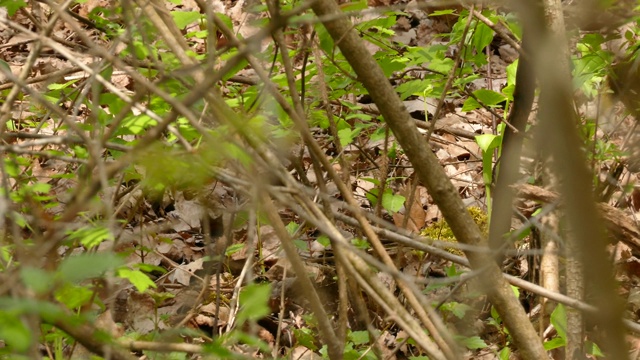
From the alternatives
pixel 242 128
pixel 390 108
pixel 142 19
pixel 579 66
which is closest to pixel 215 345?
pixel 242 128

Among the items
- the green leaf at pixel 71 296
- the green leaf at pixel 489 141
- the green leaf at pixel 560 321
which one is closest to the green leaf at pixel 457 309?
the green leaf at pixel 560 321

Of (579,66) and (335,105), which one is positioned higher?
(335,105)

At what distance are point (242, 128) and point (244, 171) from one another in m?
0.27

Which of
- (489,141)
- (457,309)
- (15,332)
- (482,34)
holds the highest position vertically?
(482,34)

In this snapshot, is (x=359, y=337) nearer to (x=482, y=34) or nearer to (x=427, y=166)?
(x=427, y=166)

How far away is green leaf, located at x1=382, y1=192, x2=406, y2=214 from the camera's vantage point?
294cm

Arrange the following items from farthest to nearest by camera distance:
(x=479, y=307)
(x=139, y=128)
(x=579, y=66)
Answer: (x=479, y=307) < (x=579, y=66) < (x=139, y=128)

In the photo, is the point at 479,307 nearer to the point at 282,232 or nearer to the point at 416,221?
the point at 416,221

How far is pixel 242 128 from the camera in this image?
1424mm

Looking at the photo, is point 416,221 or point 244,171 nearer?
point 244,171

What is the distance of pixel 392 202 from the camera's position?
2.96 m

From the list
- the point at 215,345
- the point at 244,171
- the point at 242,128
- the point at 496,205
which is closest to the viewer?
the point at 215,345

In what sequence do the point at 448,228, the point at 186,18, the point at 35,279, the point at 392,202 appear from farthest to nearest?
1. the point at 448,228
2. the point at 392,202
3. the point at 186,18
4. the point at 35,279

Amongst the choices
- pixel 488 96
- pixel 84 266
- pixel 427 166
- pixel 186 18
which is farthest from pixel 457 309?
pixel 84 266
